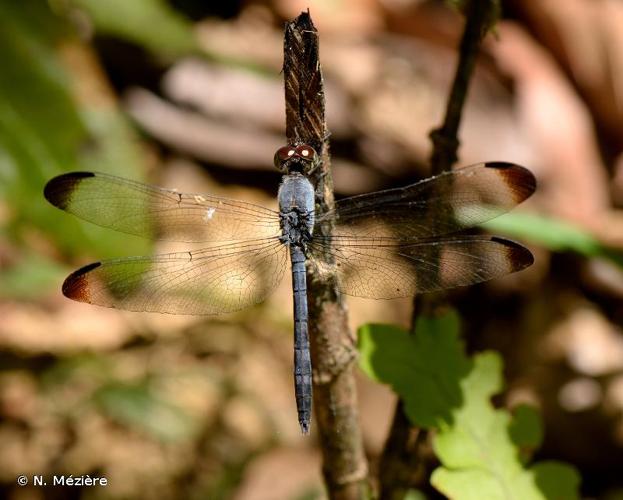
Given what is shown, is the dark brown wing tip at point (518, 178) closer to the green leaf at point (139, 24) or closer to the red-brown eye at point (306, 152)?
the red-brown eye at point (306, 152)

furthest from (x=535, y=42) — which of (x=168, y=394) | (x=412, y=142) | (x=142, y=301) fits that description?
(x=142, y=301)

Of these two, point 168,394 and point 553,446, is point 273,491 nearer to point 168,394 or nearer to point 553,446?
point 168,394

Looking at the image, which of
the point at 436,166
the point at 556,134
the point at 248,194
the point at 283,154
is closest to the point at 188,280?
the point at 283,154

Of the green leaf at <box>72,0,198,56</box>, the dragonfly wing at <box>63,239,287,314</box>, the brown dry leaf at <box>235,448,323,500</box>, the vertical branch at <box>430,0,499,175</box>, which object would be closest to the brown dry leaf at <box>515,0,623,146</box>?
the green leaf at <box>72,0,198,56</box>

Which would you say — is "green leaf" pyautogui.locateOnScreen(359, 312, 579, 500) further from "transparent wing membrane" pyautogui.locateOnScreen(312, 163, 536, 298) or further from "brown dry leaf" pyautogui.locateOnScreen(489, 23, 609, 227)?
"brown dry leaf" pyautogui.locateOnScreen(489, 23, 609, 227)

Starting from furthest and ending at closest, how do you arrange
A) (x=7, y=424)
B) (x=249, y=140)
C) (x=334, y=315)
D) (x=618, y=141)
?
(x=618, y=141), (x=249, y=140), (x=7, y=424), (x=334, y=315)

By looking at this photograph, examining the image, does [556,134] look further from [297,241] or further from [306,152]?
[306,152]

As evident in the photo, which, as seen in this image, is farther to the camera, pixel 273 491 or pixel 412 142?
pixel 412 142
